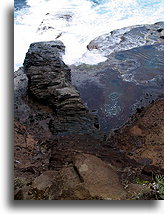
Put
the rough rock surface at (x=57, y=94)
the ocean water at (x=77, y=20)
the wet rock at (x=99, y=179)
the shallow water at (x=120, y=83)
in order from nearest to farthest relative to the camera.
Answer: the wet rock at (x=99, y=179) < the ocean water at (x=77, y=20) < the rough rock surface at (x=57, y=94) < the shallow water at (x=120, y=83)

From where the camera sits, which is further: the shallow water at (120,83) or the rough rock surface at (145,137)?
the shallow water at (120,83)

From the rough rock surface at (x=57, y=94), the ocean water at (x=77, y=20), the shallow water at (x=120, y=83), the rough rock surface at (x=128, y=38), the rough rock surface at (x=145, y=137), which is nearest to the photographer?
the rough rock surface at (x=145, y=137)

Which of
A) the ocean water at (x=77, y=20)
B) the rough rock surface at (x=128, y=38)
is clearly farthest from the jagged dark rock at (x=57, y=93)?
the rough rock surface at (x=128, y=38)

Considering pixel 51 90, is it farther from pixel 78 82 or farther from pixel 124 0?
pixel 124 0

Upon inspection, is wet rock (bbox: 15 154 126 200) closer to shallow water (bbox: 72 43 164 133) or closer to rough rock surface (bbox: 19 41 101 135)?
rough rock surface (bbox: 19 41 101 135)

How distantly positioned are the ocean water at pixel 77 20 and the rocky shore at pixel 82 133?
0.51 m

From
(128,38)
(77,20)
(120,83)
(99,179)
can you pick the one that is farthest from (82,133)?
(128,38)

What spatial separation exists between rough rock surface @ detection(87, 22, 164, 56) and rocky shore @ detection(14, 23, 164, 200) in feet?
0.50

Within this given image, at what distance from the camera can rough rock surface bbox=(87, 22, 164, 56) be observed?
12133mm

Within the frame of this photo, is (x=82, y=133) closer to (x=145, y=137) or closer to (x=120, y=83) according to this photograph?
(x=145, y=137)

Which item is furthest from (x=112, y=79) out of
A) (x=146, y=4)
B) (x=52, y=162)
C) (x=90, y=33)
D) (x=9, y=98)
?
(x=9, y=98)

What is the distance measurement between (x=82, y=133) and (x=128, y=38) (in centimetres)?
687

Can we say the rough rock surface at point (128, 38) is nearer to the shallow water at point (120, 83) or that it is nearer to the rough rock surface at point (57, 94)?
the shallow water at point (120, 83)

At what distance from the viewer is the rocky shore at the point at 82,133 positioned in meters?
3.41
